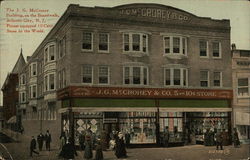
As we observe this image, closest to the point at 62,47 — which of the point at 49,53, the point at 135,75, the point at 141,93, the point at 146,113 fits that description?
the point at 49,53

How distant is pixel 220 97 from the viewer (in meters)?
13.0

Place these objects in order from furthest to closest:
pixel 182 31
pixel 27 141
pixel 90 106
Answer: pixel 182 31 < pixel 90 106 < pixel 27 141

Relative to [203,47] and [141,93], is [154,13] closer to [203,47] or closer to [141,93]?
[203,47]

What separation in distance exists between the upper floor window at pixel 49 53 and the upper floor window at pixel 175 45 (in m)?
3.63

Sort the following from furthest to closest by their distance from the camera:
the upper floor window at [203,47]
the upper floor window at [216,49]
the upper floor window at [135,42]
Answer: the upper floor window at [216,49] → the upper floor window at [203,47] → the upper floor window at [135,42]

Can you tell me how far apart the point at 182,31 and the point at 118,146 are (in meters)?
4.28

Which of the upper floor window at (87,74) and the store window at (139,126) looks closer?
the upper floor window at (87,74)

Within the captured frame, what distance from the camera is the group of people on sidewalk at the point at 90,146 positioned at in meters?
10.9

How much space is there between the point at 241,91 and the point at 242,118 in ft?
3.03

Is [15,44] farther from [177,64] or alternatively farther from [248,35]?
[248,35]

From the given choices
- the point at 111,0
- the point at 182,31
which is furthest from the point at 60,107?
the point at 182,31

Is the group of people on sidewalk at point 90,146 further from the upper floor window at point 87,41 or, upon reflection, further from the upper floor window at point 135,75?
the upper floor window at point 87,41

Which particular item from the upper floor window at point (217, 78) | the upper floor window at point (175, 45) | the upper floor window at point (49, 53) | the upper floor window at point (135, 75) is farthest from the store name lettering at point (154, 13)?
the upper floor window at point (49, 53)

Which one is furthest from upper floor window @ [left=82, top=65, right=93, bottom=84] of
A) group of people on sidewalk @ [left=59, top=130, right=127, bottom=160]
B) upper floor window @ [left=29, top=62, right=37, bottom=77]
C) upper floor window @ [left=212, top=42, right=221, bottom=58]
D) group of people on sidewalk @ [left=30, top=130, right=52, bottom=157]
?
upper floor window @ [left=212, top=42, right=221, bottom=58]
